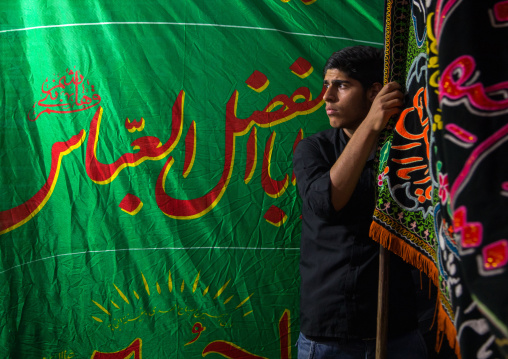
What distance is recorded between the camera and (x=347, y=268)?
48.3 inches

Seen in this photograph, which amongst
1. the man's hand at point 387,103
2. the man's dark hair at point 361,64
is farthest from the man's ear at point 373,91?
the man's hand at point 387,103

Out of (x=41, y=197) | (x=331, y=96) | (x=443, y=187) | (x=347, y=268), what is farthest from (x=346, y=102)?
(x=41, y=197)

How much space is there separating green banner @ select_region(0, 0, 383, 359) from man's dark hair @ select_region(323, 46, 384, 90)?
0.42m

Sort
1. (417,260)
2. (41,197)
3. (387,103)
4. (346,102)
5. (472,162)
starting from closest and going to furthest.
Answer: (472,162) → (417,260) → (387,103) → (346,102) → (41,197)

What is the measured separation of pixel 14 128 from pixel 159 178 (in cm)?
56

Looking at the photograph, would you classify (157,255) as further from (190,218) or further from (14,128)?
(14,128)

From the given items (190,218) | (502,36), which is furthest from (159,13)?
(502,36)

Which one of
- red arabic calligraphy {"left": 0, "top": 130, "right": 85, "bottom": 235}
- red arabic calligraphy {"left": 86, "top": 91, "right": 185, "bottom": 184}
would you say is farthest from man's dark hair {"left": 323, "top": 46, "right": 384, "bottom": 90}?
red arabic calligraphy {"left": 0, "top": 130, "right": 85, "bottom": 235}

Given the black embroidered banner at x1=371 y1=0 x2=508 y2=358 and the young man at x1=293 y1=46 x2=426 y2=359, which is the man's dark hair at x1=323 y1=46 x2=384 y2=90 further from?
the black embroidered banner at x1=371 y1=0 x2=508 y2=358

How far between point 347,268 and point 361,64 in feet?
2.01

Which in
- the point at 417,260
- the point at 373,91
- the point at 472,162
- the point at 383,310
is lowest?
the point at 383,310

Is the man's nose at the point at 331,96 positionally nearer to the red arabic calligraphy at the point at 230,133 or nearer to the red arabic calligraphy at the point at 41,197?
the red arabic calligraphy at the point at 230,133

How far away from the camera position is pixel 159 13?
70.7 inches

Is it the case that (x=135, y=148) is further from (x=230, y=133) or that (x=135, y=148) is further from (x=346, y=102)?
(x=346, y=102)
